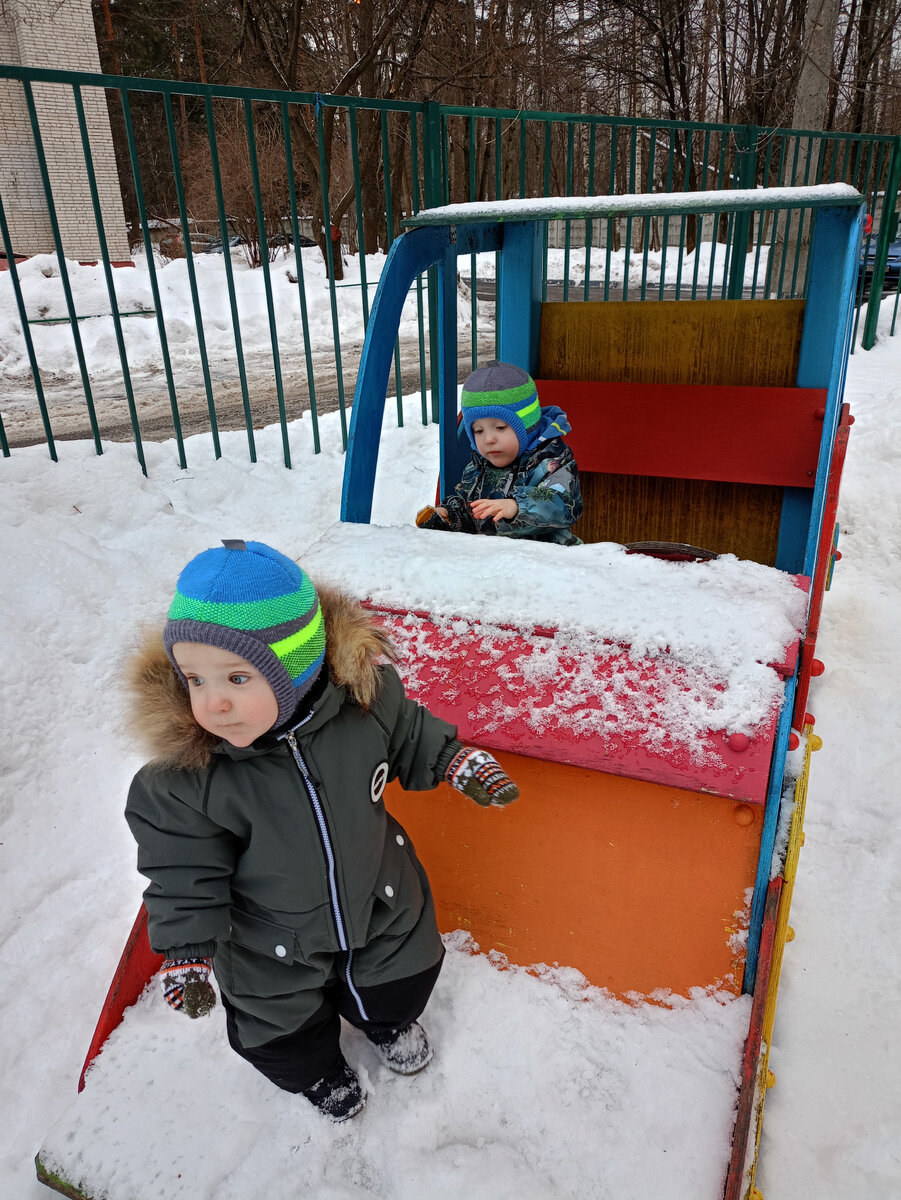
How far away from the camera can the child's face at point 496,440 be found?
2.49m

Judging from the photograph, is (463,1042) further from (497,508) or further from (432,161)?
(432,161)

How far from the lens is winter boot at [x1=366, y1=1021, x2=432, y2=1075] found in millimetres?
1550

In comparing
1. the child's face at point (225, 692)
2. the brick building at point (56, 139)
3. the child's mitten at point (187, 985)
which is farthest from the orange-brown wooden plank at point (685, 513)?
the brick building at point (56, 139)

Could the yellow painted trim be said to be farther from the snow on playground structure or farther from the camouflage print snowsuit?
the camouflage print snowsuit

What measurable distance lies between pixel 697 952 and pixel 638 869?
19 cm

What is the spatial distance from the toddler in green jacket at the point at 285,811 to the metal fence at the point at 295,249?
8.20 ft

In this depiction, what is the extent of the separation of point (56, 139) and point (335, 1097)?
19762 millimetres

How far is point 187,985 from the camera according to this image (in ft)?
4.02

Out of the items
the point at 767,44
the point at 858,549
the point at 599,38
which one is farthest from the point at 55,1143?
the point at 767,44

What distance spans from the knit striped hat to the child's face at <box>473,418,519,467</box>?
15mm

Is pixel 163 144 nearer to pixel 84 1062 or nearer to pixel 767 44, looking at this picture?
pixel 767 44

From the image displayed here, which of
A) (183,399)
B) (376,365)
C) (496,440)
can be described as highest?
(376,365)

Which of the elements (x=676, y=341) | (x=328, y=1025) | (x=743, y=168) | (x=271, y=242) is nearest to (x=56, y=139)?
(x=271, y=242)

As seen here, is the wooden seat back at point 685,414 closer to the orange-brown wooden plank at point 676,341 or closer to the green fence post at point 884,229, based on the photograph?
the orange-brown wooden plank at point 676,341
